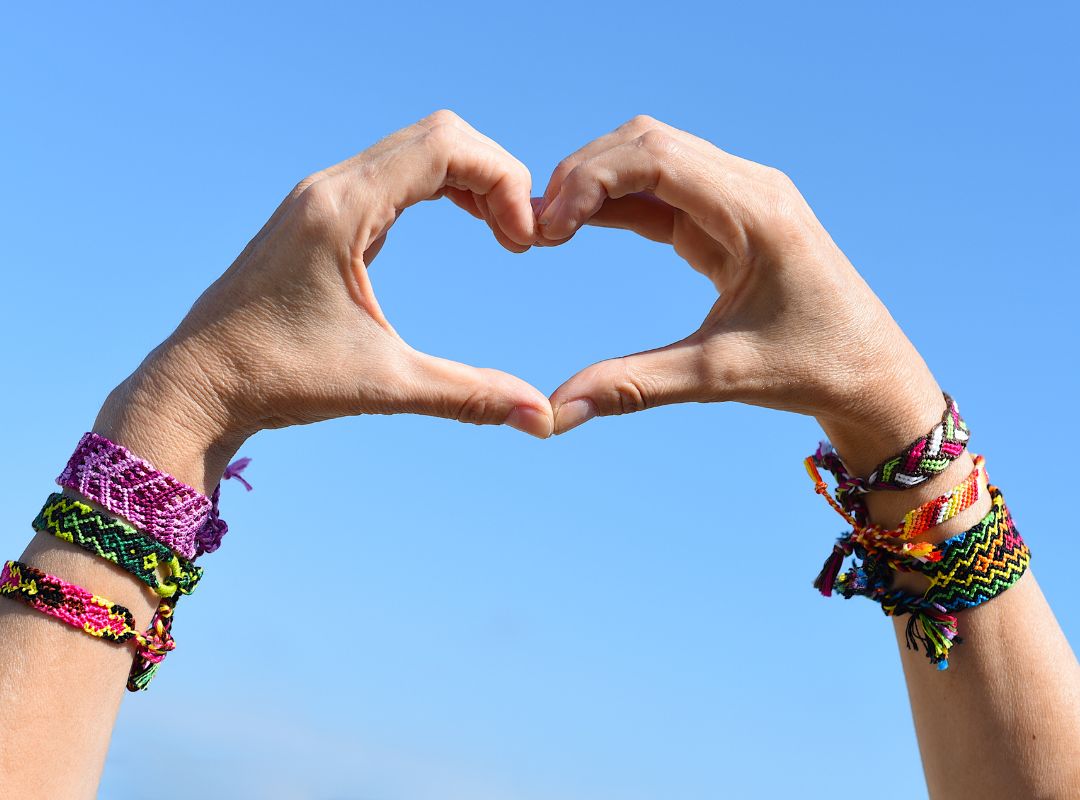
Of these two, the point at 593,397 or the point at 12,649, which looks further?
the point at 593,397

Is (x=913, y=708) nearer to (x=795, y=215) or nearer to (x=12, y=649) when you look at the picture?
(x=795, y=215)

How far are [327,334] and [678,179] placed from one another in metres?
0.96

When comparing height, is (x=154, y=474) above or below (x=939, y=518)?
below

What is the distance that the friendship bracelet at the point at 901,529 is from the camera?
2.81m

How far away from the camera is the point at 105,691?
8.36ft

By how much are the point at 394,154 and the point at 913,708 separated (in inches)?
77.8

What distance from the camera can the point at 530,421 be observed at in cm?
278

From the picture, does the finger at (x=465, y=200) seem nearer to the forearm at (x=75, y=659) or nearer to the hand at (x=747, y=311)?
the hand at (x=747, y=311)

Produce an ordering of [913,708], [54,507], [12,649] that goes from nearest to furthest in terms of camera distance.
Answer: [12,649] < [54,507] < [913,708]

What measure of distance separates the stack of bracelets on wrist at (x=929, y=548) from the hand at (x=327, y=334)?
0.91m

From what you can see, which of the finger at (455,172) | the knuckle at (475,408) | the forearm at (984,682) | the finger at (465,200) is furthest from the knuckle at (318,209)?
the forearm at (984,682)

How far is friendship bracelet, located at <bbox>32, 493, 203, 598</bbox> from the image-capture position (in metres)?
2.60

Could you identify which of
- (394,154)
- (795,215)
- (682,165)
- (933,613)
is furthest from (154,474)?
(933,613)

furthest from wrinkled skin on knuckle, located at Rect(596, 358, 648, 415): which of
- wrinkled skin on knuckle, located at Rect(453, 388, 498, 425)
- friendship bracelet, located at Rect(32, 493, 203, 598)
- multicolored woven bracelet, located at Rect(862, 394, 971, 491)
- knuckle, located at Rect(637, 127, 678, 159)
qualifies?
friendship bracelet, located at Rect(32, 493, 203, 598)
